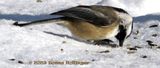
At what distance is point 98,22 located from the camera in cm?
370

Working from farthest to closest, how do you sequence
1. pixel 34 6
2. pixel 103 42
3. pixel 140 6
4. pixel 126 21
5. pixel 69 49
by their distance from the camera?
pixel 34 6, pixel 140 6, pixel 103 42, pixel 126 21, pixel 69 49

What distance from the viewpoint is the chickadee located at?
3.68 m

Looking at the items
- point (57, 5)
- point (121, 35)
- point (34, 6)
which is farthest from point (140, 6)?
point (121, 35)

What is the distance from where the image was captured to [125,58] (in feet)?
11.0

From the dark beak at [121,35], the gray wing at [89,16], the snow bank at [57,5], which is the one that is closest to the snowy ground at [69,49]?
the dark beak at [121,35]

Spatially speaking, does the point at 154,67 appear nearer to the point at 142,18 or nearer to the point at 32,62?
the point at 32,62

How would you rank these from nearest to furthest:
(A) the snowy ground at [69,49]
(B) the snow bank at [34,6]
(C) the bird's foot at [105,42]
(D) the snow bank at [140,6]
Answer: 1. (A) the snowy ground at [69,49]
2. (C) the bird's foot at [105,42]
3. (D) the snow bank at [140,6]
4. (B) the snow bank at [34,6]

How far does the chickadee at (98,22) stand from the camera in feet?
12.1

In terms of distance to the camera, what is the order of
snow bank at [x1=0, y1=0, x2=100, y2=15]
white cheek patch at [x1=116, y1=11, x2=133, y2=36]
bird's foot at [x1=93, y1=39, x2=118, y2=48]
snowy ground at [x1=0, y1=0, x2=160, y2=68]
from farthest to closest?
snow bank at [x1=0, y1=0, x2=100, y2=15]
bird's foot at [x1=93, y1=39, x2=118, y2=48]
white cheek patch at [x1=116, y1=11, x2=133, y2=36]
snowy ground at [x1=0, y1=0, x2=160, y2=68]

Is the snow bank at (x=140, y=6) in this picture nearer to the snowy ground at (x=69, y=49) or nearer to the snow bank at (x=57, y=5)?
the snow bank at (x=57, y=5)

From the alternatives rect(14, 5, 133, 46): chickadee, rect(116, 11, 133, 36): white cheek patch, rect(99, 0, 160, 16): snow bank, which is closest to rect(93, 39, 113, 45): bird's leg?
rect(14, 5, 133, 46): chickadee

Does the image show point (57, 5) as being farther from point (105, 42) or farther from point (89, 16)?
point (89, 16)

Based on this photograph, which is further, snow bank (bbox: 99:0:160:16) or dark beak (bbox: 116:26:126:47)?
snow bank (bbox: 99:0:160:16)

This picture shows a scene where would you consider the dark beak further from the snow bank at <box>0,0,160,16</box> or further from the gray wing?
the snow bank at <box>0,0,160,16</box>
